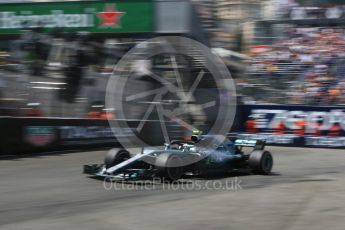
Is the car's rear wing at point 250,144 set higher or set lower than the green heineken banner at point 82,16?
lower

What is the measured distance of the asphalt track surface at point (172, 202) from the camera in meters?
6.34

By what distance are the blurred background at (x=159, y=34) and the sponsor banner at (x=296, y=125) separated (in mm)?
597

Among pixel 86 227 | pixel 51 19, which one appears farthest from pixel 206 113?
pixel 86 227

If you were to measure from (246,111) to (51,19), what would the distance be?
707 centimetres

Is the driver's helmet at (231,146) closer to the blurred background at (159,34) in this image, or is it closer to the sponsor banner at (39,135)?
the sponsor banner at (39,135)

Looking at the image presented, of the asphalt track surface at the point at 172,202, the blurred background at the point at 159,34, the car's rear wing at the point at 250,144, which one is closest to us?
the asphalt track surface at the point at 172,202

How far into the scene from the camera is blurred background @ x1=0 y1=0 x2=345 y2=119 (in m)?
16.7

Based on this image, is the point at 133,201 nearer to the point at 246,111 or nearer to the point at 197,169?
the point at 197,169

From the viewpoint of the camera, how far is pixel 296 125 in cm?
1811

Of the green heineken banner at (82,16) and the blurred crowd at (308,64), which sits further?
the blurred crowd at (308,64)

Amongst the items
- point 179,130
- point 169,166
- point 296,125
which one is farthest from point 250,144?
point 296,125

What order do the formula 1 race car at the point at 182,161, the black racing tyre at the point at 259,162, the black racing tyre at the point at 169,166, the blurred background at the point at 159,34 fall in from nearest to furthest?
the black racing tyre at the point at 169,166 → the formula 1 race car at the point at 182,161 → the black racing tyre at the point at 259,162 → the blurred background at the point at 159,34

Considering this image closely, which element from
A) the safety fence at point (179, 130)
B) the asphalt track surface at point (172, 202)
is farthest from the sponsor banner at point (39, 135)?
the asphalt track surface at point (172, 202)

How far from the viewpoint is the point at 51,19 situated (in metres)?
18.1
